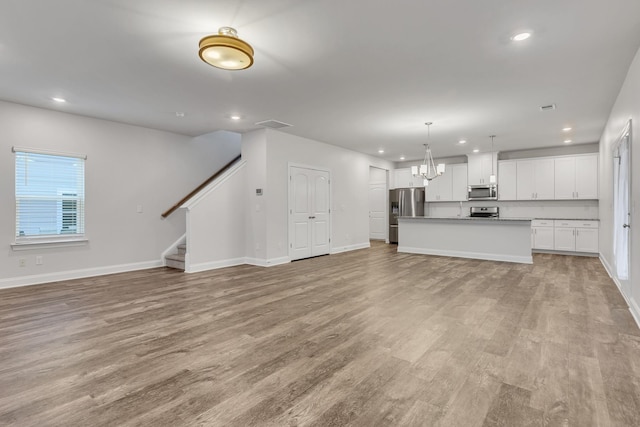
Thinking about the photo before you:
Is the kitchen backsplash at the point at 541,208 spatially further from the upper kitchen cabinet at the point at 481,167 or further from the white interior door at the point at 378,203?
the white interior door at the point at 378,203

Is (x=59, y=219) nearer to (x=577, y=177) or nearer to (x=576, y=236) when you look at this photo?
(x=576, y=236)

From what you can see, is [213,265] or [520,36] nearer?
[520,36]

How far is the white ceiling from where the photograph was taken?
2605 mm

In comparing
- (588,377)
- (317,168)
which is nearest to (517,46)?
(588,377)

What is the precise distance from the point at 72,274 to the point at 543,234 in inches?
395

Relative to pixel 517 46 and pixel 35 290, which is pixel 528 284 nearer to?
pixel 517 46

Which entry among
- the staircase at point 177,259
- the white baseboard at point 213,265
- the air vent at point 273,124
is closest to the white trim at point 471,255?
the white baseboard at point 213,265

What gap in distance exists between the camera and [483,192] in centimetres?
898

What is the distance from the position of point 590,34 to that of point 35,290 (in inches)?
288

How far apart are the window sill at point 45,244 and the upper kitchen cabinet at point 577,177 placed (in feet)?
33.9

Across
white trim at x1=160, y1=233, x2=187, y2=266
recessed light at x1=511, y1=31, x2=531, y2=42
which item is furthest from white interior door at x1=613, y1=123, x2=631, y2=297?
white trim at x1=160, y1=233, x2=187, y2=266

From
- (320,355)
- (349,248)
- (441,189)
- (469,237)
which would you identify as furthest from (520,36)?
(441,189)

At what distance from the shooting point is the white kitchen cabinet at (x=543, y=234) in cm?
787

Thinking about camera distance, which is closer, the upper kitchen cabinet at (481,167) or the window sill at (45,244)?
the window sill at (45,244)
